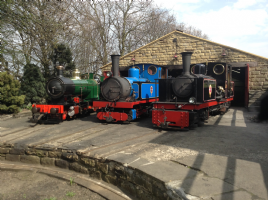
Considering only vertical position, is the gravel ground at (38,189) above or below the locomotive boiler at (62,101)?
below

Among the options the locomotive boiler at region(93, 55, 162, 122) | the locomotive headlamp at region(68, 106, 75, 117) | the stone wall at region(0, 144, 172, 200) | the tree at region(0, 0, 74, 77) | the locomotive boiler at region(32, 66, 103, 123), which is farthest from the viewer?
the tree at region(0, 0, 74, 77)

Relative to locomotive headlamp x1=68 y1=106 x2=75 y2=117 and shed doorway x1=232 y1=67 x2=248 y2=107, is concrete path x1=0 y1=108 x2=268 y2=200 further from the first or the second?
shed doorway x1=232 y1=67 x2=248 y2=107

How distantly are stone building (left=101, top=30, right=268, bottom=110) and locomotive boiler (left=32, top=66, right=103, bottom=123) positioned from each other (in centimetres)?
558

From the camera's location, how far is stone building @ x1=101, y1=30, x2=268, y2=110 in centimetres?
1174

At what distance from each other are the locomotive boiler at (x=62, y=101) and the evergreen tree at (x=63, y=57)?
4966 millimetres

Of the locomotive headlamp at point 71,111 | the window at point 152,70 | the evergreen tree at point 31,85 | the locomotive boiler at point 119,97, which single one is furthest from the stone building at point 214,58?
the locomotive headlamp at point 71,111

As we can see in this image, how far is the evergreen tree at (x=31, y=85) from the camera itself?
12.2 m

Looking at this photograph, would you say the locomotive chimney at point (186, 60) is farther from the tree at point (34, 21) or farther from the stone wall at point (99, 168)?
the tree at point (34, 21)

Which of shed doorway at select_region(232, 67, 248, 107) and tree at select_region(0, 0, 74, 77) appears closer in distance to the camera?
tree at select_region(0, 0, 74, 77)

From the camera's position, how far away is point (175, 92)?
23.0 ft

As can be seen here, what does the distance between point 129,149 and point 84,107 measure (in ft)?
17.0

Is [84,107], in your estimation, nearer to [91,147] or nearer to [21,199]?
[91,147]

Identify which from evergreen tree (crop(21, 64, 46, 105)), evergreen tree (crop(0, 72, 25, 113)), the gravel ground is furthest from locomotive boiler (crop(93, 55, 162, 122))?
evergreen tree (crop(21, 64, 46, 105))

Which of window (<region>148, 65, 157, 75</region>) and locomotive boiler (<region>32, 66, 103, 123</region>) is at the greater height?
window (<region>148, 65, 157, 75</region>)
